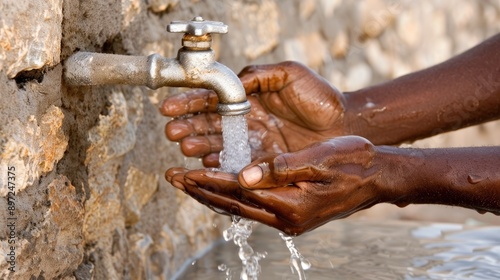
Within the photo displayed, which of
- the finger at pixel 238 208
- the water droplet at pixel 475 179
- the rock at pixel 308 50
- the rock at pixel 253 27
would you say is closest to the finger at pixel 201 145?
the finger at pixel 238 208

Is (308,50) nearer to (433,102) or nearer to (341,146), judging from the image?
(433,102)

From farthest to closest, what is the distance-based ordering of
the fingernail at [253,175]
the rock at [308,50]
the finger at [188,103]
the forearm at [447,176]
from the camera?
1. the rock at [308,50]
2. the finger at [188,103]
3. the forearm at [447,176]
4. the fingernail at [253,175]

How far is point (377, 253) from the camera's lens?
7.75 ft

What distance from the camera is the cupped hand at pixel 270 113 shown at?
6.21 feet

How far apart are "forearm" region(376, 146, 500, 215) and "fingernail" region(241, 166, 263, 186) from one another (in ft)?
1.09

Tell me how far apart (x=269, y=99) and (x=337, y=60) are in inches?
54.2

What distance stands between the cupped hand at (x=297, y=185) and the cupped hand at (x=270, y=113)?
0.26 meters

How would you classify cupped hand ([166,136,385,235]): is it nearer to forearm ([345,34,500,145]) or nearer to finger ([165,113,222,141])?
finger ([165,113,222,141])

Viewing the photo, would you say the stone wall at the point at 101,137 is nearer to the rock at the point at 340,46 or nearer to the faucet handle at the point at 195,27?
the rock at the point at 340,46

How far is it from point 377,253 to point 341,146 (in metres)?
0.89

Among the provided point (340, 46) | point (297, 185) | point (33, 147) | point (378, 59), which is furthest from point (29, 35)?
point (378, 59)

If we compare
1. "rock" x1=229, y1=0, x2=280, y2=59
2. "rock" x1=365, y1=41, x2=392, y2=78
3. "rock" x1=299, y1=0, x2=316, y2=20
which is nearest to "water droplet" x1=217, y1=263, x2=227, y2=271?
"rock" x1=229, y1=0, x2=280, y2=59

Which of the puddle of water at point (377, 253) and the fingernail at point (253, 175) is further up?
the fingernail at point (253, 175)

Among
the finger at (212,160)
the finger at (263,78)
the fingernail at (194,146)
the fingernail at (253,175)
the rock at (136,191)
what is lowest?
the rock at (136,191)
